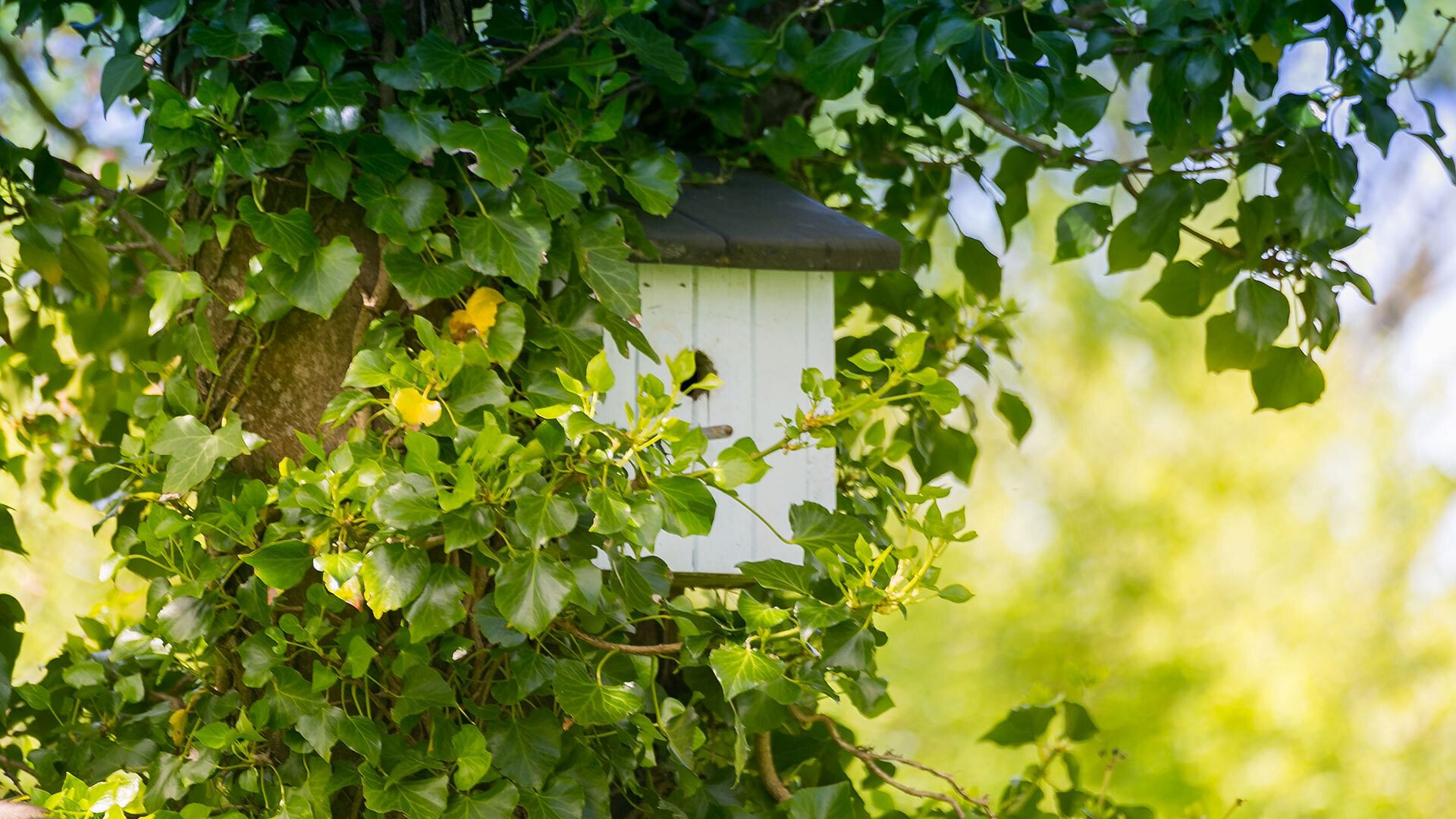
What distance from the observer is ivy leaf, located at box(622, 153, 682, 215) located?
1123 mm

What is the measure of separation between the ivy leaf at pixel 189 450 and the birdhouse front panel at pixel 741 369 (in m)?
0.34

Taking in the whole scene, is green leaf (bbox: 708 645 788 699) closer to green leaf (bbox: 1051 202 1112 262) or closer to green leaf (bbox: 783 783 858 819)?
green leaf (bbox: 783 783 858 819)

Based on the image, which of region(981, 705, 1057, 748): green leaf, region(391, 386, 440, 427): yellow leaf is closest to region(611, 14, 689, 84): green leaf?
region(391, 386, 440, 427): yellow leaf

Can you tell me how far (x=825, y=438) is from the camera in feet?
3.33

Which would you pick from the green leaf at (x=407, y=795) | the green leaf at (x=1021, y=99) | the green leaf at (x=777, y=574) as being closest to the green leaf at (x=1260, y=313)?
the green leaf at (x=1021, y=99)

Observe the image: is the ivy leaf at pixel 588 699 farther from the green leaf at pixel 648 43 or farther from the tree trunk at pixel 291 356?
the green leaf at pixel 648 43

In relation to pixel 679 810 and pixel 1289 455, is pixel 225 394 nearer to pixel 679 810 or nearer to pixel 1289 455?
pixel 679 810

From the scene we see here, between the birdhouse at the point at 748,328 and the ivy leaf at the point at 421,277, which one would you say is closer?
the ivy leaf at the point at 421,277

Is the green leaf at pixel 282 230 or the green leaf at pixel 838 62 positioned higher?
the green leaf at pixel 838 62

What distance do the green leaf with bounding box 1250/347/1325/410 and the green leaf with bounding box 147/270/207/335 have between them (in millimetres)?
1098

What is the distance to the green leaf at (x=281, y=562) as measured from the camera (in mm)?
986

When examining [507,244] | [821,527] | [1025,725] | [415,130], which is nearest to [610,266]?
[507,244]

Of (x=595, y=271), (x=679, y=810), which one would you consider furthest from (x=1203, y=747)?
(x=595, y=271)

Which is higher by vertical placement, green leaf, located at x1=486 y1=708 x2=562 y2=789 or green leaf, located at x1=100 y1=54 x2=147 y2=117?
green leaf, located at x1=100 y1=54 x2=147 y2=117
